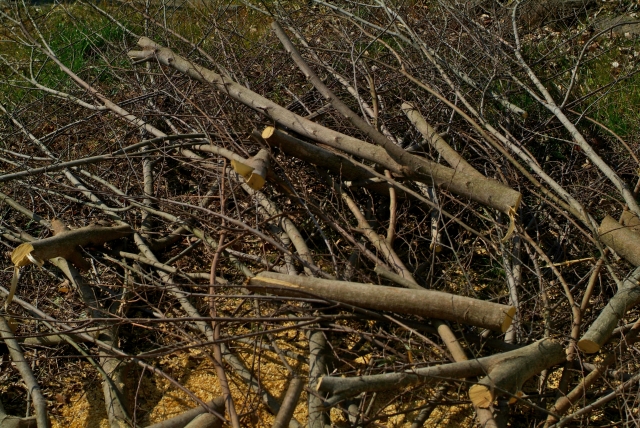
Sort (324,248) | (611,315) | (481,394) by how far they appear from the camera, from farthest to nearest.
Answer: (324,248), (611,315), (481,394)

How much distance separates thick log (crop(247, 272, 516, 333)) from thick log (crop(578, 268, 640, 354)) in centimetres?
27

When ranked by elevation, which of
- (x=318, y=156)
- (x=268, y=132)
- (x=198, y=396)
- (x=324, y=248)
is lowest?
(x=198, y=396)

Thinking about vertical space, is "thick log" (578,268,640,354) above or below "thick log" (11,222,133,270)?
above

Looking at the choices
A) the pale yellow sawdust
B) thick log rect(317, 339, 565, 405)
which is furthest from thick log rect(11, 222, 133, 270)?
thick log rect(317, 339, 565, 405)

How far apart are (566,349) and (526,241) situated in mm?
654

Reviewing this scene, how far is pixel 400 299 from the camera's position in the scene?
2.53 meters

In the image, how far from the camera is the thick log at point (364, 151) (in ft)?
9.54

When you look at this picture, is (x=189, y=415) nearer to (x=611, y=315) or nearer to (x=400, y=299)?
(x=400, y=299)

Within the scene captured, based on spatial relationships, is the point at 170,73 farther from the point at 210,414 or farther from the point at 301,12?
the point at 210,414

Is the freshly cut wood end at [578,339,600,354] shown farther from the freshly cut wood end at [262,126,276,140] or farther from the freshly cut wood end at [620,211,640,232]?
the freshly cut wood end at [262,126,276,140]

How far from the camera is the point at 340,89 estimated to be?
425cm

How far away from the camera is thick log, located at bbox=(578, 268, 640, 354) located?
246cm

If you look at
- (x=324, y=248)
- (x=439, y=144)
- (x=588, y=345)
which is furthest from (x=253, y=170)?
(x=588, y=345)

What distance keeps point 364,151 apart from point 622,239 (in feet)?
3.61
